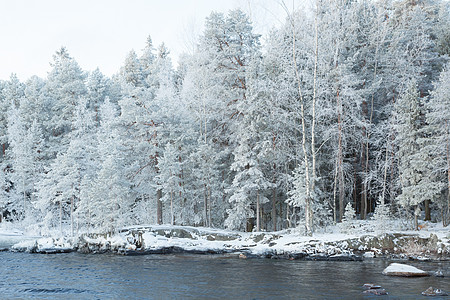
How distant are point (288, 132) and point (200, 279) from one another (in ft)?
52.7

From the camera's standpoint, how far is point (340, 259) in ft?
61.7

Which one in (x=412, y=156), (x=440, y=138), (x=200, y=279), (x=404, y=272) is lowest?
(x=200, y=279)

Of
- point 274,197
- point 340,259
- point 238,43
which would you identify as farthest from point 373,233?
point 238,43

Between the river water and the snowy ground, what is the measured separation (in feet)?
4.25

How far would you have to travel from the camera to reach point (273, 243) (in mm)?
21266

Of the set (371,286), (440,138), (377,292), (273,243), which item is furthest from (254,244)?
(440,138)

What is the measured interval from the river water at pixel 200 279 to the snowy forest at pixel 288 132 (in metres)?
5.33

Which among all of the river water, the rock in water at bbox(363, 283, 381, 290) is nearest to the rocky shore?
the river water

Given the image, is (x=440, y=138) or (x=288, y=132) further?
(x=288, y=132)

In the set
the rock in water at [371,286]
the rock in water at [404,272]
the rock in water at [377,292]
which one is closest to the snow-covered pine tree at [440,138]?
the rock in water at [404,272]

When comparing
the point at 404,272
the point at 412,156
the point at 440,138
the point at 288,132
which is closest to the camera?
the point at 404,272

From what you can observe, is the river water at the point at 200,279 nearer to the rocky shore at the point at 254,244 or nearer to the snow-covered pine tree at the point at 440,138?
the rocky shore at the point at 254,244

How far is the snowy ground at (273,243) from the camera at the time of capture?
19.1 metres

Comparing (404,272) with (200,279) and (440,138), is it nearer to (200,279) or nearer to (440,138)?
(200,279)
